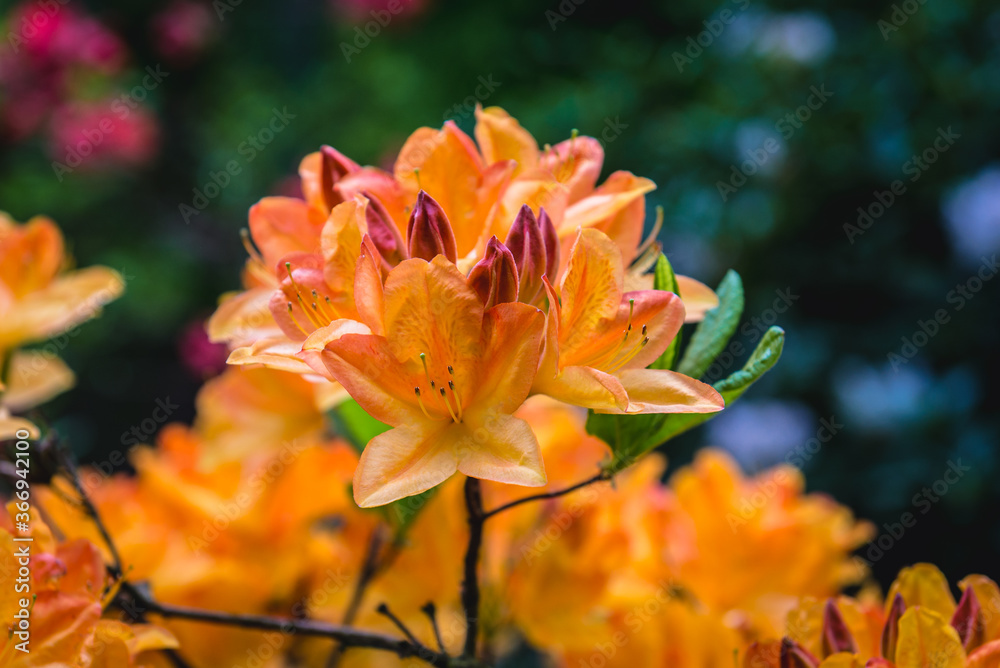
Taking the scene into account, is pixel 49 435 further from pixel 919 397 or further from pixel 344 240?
pixel 919 397

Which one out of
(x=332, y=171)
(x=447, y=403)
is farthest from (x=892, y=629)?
(x=332, y=171)

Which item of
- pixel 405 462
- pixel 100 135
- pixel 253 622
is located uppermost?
pixel 405 462

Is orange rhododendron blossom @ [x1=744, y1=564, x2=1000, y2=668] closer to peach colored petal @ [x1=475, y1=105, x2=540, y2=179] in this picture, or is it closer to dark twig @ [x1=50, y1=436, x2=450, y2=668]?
dark twig @ [x1=50, y1=436, x2=450, y2=668]

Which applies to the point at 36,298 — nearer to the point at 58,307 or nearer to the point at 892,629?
the point at 58,307

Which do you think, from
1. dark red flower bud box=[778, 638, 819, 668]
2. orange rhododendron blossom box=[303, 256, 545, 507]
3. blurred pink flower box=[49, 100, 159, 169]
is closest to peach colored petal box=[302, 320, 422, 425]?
orange rhododendron blossom box=[303, 256, 545, 507]

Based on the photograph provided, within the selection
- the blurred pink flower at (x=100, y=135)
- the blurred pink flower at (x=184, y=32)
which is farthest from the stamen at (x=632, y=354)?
the blurred pink flower at (x=184, y=32)

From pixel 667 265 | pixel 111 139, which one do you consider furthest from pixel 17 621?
pixel 111 139
